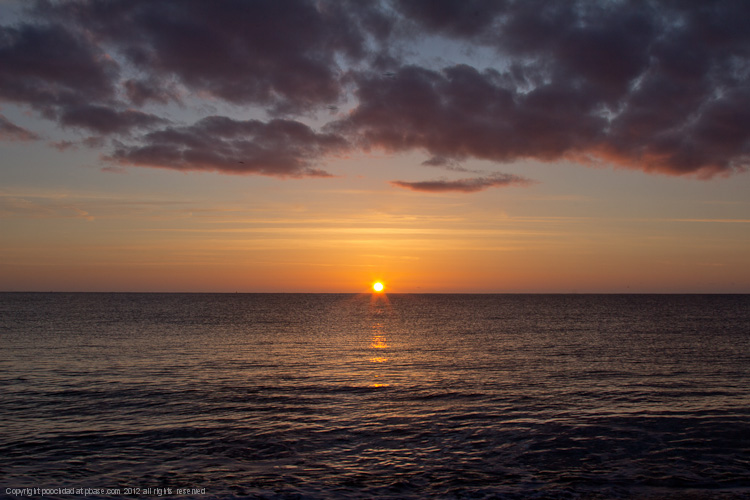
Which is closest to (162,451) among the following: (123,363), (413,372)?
(413,372)

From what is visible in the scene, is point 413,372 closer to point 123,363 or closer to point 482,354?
point 482,354

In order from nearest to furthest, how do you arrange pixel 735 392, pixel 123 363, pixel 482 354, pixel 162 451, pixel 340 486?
pixel 340 486 < pixel 162 451 < pixel 735 392 < pixel 123 363 < pixel 482 354

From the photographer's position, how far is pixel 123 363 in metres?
40.2

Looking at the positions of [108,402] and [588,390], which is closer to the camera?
[108,402]

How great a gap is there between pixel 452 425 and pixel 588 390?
1210cm

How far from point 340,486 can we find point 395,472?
2.03 meters

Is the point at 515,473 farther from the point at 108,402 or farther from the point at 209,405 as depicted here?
the point at 108,402

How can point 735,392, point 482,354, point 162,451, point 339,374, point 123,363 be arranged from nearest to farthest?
point 162,451 < point 735,392 < point 339,374 < point 123,363 < point 482,354

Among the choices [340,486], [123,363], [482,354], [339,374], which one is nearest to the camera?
[340,486]

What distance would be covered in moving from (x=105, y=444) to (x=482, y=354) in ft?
114

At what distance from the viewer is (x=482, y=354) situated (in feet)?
157

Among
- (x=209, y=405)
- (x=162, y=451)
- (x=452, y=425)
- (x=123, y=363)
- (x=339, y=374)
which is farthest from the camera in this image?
(x=123, y=363)

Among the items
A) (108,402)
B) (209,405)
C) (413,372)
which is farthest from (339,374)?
(108,402)

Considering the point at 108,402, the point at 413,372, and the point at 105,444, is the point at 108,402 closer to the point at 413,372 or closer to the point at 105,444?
the point at 105,444
